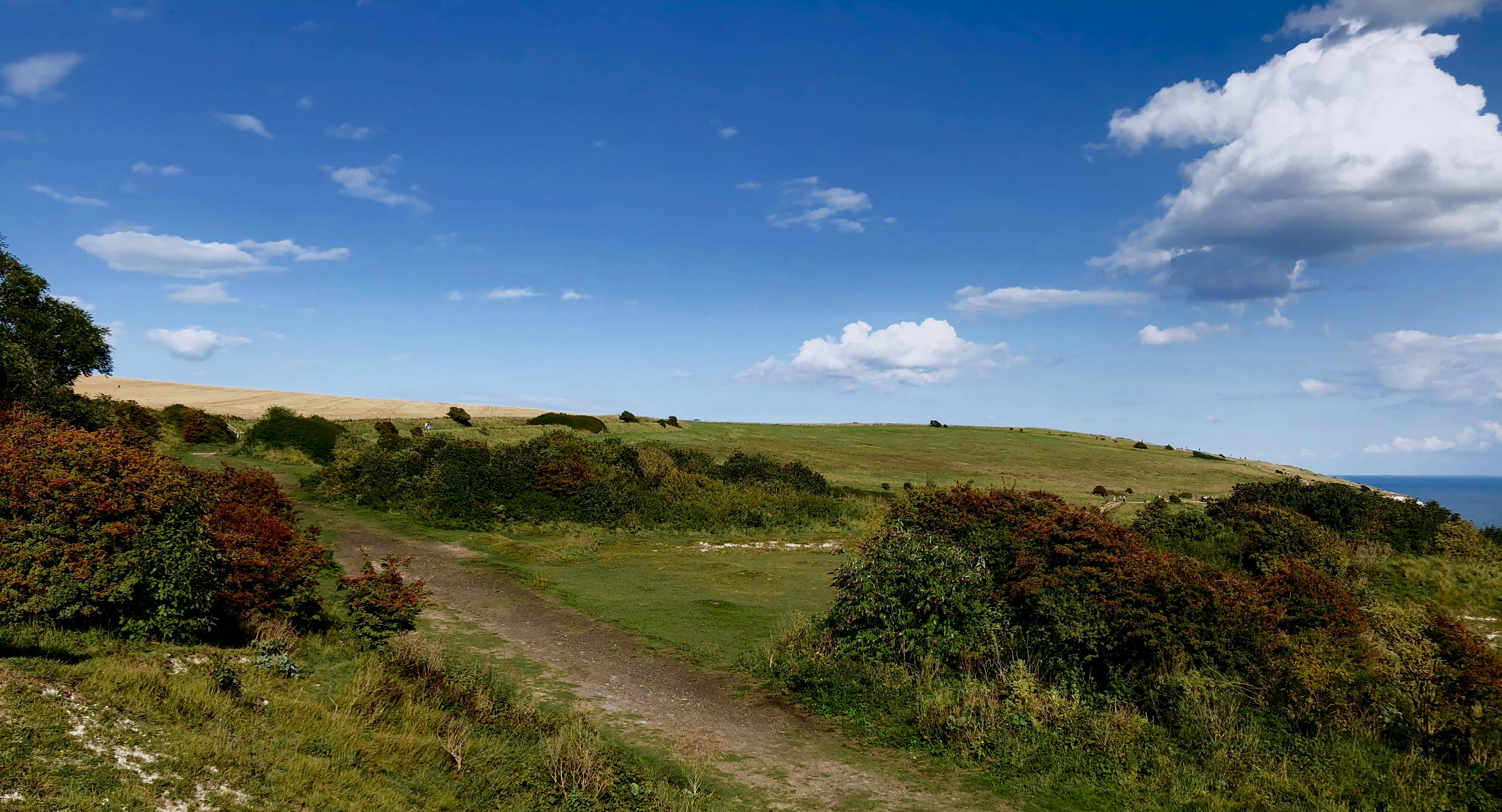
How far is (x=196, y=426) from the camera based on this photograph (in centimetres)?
4800

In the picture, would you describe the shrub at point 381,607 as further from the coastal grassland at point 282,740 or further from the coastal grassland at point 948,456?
the coastal grassland at point 948,456

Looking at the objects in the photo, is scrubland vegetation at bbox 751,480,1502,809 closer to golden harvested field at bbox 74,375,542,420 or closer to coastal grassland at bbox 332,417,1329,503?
coastal grassland at bbox 332,417,1329,503

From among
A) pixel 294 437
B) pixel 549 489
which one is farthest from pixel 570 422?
pixel 549 489

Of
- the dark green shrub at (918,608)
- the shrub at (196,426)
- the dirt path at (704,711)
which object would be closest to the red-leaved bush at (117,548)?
the dirt path at (704,711)

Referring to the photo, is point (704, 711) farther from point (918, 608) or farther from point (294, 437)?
point (294, 437)

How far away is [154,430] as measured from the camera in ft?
136

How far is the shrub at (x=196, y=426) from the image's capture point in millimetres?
47375

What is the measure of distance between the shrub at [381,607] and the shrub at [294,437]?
36.8 metres

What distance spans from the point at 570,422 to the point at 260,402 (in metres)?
36.4

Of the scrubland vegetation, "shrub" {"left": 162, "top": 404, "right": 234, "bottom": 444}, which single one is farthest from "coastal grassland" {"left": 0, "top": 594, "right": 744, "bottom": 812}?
"shrub" {"left": 162, "top": 404, "right": 234, "bottom": 444}

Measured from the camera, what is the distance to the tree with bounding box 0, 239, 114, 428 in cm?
2777

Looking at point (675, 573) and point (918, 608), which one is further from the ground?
point (918, 608)

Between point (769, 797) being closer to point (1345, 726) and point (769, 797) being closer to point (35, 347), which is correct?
point (1345, 726)

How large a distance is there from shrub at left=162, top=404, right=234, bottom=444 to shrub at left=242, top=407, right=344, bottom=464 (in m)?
3.53
